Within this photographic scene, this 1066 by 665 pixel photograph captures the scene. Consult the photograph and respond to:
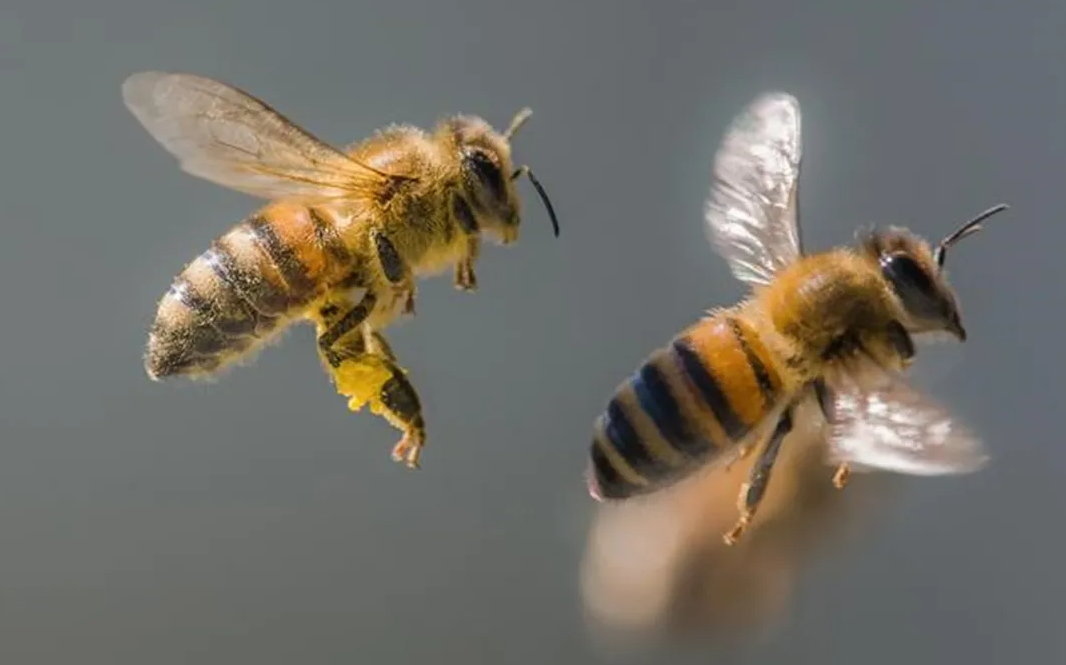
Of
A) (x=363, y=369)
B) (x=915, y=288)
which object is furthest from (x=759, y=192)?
(x=363, y=369)

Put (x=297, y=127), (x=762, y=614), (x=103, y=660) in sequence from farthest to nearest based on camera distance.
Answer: (x=103, y=660) < (x=762, y=614) < (x=297, y=127)

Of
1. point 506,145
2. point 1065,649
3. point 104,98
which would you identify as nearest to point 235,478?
point 104,98

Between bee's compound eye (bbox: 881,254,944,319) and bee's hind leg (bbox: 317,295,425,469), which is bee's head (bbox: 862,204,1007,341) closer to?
bee's compound eye (bbox: 881,254,944,319)

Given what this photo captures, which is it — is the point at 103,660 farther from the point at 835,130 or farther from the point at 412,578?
the point at 835,130

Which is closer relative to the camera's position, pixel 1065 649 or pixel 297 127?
pixel 297 127

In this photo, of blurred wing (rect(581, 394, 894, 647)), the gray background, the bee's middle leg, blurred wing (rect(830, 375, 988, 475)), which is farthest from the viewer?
the gray background

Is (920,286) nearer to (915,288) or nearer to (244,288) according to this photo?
(915,288)

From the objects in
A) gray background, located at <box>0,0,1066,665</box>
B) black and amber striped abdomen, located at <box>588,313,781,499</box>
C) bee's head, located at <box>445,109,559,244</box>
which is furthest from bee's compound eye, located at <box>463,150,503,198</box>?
gray background, located at <box>0,0,1066,665</box>

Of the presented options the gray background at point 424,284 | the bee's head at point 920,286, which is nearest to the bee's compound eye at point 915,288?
the bee's head at point 920,286
